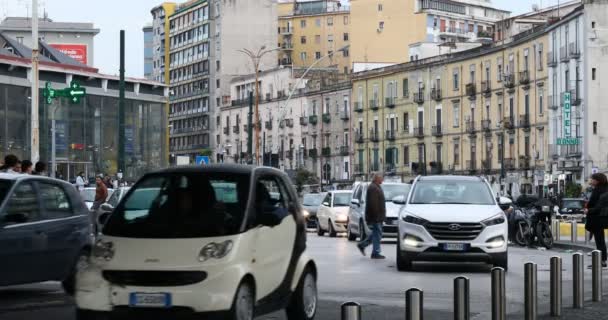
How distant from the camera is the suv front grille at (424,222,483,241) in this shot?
895 inches

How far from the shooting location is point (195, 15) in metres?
152

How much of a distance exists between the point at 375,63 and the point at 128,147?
3317cm

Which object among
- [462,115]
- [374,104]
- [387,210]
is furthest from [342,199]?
[374,104]

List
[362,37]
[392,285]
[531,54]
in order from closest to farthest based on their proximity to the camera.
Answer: [392,285] < [531,54] < [362,37]

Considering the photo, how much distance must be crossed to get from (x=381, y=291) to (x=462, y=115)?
263 feet

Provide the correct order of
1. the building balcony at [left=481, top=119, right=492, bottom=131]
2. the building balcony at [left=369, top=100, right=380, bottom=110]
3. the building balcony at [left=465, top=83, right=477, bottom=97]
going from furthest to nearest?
the building balcony at [left=369, top=100, right=380, bottom=110] → the building balcony at [left=465, top=83, right=477, bottom=97] → the building balcony at [left=481, top=119, right=492, bottom=131]

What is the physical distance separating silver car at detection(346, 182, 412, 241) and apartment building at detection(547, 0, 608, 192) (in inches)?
1653

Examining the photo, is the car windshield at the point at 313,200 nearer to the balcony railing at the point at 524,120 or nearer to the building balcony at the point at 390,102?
the balcony railing at the point at 524,120

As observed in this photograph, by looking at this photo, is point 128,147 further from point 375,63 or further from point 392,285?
point 392,285

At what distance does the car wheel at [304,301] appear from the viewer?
44.5ft

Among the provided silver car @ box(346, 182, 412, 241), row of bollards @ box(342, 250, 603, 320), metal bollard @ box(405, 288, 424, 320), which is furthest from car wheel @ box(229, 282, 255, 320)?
silver car @ box(346, 182, 412, 241)

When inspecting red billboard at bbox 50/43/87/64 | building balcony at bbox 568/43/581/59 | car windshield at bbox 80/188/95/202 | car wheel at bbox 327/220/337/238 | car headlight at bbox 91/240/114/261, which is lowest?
car wheel at bbox 327/220/337/238

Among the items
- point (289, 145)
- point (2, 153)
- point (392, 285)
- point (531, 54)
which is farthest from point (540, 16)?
point (392, 285)

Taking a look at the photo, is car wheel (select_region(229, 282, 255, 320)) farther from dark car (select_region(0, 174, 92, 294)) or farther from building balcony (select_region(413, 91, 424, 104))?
building balcony (select_region(413, 91, 424, 104))
